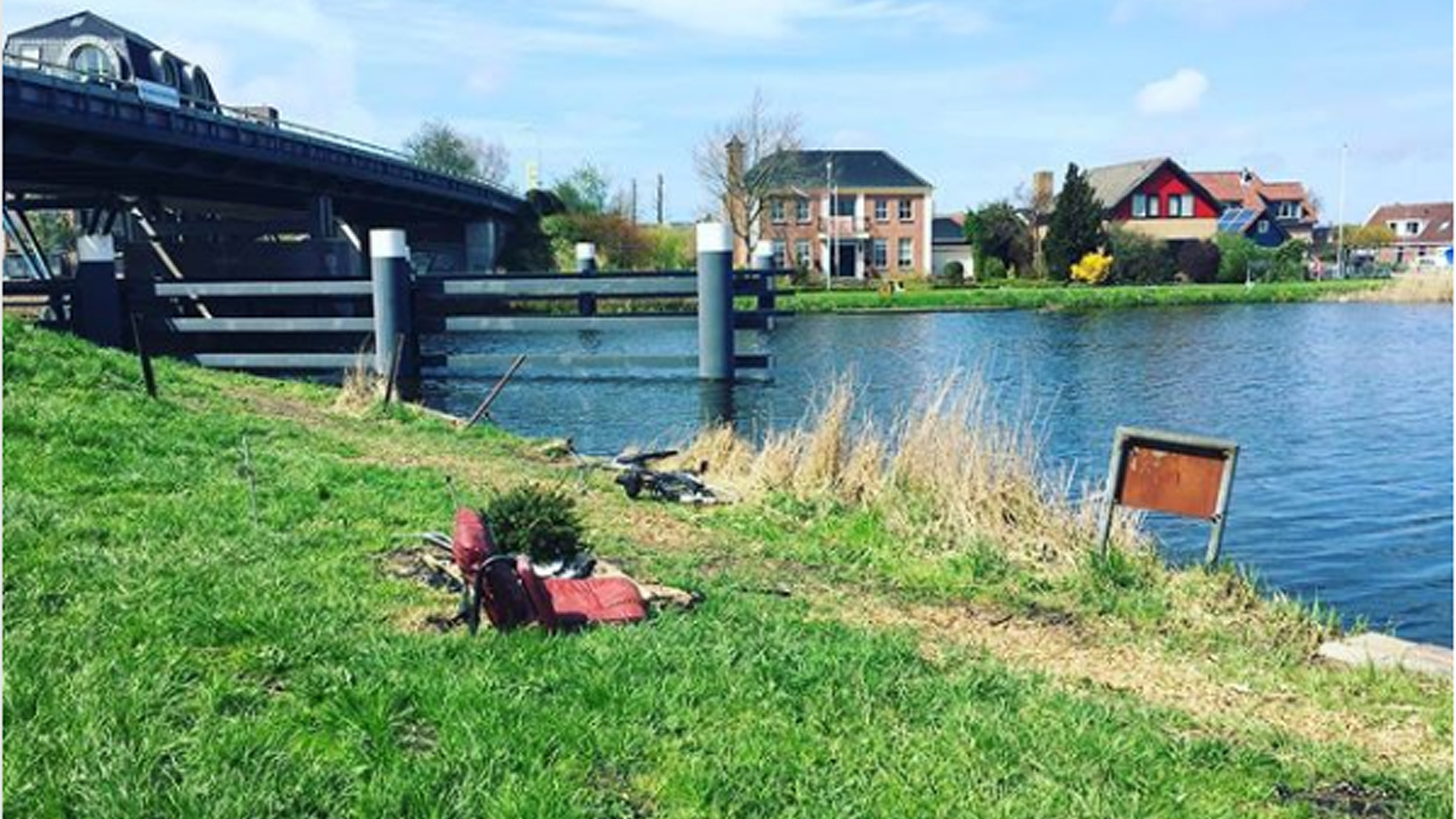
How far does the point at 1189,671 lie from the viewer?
21.0 ft

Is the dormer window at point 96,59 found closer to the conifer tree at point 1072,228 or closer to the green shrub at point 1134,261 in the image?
the conifer tree at point 1072,228

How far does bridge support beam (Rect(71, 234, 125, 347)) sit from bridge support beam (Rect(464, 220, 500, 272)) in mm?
37441

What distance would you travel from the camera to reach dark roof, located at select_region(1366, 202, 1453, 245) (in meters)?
110

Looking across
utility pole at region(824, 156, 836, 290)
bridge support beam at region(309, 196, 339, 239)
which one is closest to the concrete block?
bridge support beam at region(309, 196, 339, 239)

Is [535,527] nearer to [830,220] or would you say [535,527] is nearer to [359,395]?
[359,395]

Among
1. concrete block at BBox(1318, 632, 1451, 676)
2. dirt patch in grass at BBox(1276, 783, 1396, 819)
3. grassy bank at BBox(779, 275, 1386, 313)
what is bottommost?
concrete block at BBox(1318, 632, 1451, 676)

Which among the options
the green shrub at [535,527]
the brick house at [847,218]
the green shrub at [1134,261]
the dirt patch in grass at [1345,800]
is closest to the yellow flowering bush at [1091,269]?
the green shrub at [1134,261]

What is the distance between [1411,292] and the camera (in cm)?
5600

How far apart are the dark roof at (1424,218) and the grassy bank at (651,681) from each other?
11451cm

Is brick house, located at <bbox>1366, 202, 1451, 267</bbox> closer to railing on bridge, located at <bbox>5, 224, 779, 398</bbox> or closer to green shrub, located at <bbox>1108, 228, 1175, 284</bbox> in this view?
green shrub, located at <bbox>1108, 228, 1175, 284</bbox>

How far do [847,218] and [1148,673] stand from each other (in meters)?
66.4

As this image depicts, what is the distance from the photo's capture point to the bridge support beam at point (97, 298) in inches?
978

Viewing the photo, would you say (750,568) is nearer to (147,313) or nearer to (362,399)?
(362,399)

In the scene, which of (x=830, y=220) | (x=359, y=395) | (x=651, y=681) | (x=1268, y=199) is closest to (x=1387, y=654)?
(x=651, y=681)
